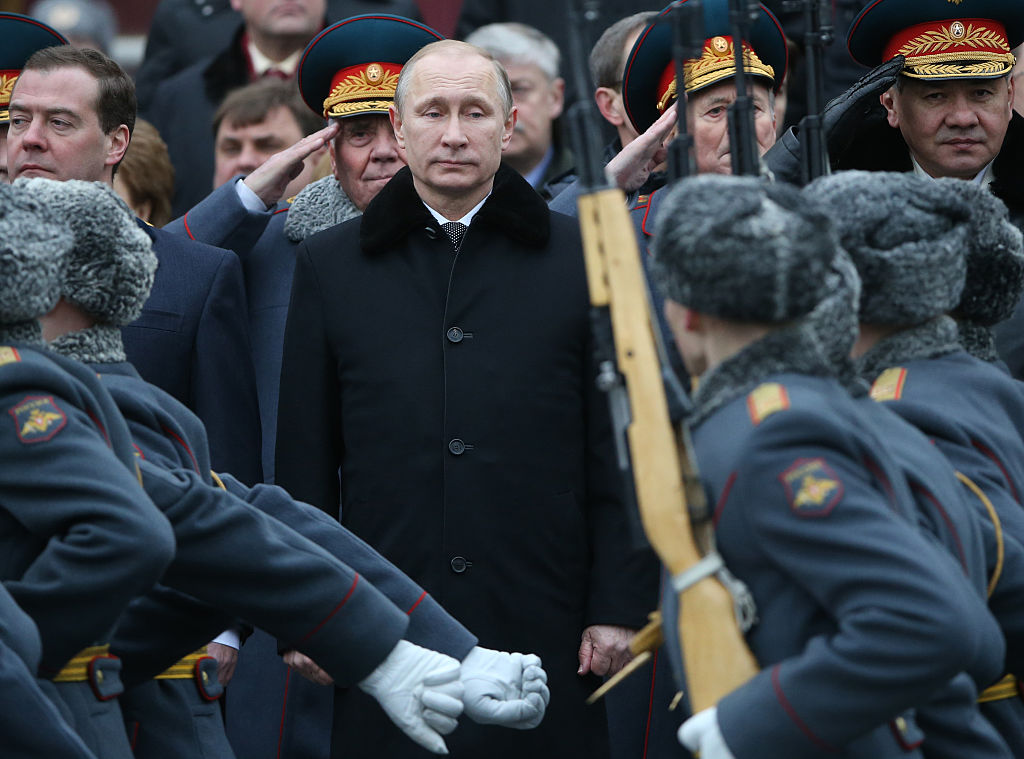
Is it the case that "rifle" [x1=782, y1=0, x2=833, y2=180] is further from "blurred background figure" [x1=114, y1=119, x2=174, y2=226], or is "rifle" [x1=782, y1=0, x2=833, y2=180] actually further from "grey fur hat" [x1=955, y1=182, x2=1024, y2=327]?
"blurred background figure" [x1=114, y1=119, x2=174, y2=226]

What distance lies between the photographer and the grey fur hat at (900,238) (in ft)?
10.8

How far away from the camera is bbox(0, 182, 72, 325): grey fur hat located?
3295 mm

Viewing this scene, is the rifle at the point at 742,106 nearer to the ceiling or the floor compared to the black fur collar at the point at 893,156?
nearer to the ceiling

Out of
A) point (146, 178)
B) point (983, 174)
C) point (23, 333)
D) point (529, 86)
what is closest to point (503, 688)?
point (23, 333)

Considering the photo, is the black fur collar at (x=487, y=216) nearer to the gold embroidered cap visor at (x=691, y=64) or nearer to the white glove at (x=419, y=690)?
the gold embroidered cap visor at (x=691, y=64)

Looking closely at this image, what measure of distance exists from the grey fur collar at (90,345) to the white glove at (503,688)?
104 cm

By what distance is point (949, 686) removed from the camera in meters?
3.02

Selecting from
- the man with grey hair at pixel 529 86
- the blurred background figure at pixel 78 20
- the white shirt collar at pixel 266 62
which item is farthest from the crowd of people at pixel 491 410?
the blurred background figure at pixel 78 20

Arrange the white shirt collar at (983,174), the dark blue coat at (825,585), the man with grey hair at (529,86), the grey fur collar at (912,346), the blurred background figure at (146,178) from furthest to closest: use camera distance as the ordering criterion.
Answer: the man with grey hair at (529,86), the blurred background figure at (146,178), the white shirt collar at (983,174), the grey fur collar at (912,346), the dark blue coat at (825,585)

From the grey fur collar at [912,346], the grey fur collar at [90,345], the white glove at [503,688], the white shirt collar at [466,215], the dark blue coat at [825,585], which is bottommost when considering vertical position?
the white glove at [503,688]

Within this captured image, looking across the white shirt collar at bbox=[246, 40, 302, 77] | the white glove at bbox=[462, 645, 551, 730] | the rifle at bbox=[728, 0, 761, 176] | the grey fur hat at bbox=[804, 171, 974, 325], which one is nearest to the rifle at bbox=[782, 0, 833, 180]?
the rifle at bbox=[728, 0, 761, 176]

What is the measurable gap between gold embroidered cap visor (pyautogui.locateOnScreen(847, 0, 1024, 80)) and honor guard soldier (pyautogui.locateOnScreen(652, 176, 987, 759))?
2.64 metres

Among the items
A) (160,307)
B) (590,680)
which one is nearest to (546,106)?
(160,307)

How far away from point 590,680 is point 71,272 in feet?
5.86
